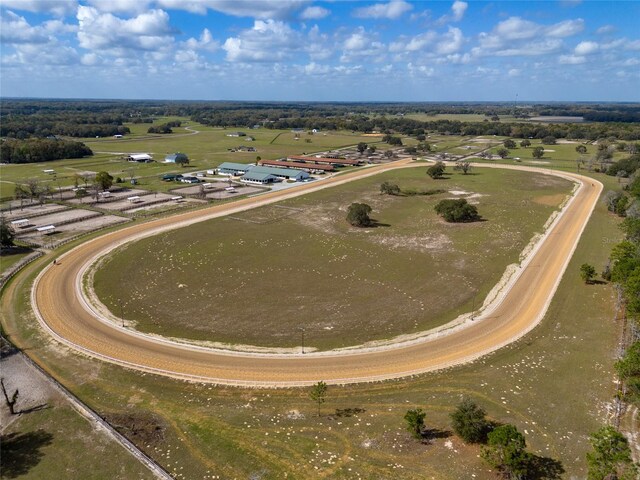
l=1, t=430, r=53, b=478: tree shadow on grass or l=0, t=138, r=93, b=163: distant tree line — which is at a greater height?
l=0, t=138, r=93, b=163: distant tree line

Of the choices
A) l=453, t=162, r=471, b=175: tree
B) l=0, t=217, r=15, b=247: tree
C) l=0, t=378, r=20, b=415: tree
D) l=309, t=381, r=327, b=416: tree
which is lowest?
l=0, t=378, r=20, b=415: tree

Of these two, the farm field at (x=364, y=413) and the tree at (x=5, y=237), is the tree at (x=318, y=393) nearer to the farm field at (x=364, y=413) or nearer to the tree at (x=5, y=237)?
the farm field at (x=364, y=413)

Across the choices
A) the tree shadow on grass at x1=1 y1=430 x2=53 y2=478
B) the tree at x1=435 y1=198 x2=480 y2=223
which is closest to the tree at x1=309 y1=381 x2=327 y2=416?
the tree shadow on grass at x1=1 y1=430 x2=53 y2=478

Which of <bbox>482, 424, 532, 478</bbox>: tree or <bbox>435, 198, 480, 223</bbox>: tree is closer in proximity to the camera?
<bbox>482, 424, 532, 478</bbox>: tree

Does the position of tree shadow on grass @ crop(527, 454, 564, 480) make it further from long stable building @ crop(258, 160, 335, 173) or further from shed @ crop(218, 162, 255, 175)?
long stable building @ crop(258, 160, 335, 173)

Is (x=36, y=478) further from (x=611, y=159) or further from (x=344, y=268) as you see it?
(x=611, y=159)

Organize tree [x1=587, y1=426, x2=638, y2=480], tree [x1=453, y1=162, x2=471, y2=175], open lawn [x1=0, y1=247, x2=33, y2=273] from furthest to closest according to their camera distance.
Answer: tree [x1=453, y1=162, x2=471, y2=175]
open lawn [x1=0, y1=247, x2=33, y2=273]
tree [x1=587, y1=426, x2=638, y2=480]

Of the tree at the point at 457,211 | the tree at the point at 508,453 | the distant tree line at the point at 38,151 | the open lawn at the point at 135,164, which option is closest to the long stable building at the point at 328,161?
the open lawn at the point at 135,164
